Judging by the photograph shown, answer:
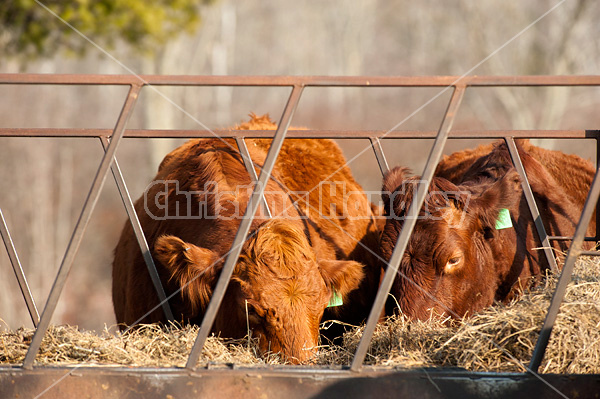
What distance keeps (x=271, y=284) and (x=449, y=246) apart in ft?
4.20

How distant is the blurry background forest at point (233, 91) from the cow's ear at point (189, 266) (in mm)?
4595

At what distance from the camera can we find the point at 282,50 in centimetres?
3350

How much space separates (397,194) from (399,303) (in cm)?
84

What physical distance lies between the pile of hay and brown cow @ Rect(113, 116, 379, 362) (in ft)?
1.16

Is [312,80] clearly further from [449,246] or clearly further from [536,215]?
[536,215]

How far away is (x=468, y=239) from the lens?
4.28 m

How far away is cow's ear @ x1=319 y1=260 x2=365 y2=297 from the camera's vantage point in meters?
3.99

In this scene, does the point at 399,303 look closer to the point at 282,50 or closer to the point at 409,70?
the point at 409,70

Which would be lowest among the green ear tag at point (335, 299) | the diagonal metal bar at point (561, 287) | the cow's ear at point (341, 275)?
the green ear tag at point (335, 299)

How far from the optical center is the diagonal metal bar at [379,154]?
185 inches

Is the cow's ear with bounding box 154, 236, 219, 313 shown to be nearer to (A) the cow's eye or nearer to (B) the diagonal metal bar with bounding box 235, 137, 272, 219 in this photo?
(B) the diagonal metal bar with bounding box 235, 137, 272, 219

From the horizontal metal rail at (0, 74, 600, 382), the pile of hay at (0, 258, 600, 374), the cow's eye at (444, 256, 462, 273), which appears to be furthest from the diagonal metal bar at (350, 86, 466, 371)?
the cow's eye at (444, 256, 462, 273)

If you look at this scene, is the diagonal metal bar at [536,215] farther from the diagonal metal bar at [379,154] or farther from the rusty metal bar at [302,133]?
the diagonal metal bar at [379,154]

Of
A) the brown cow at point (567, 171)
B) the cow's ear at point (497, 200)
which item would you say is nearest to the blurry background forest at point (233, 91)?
the brown cow at point (567, 171)
